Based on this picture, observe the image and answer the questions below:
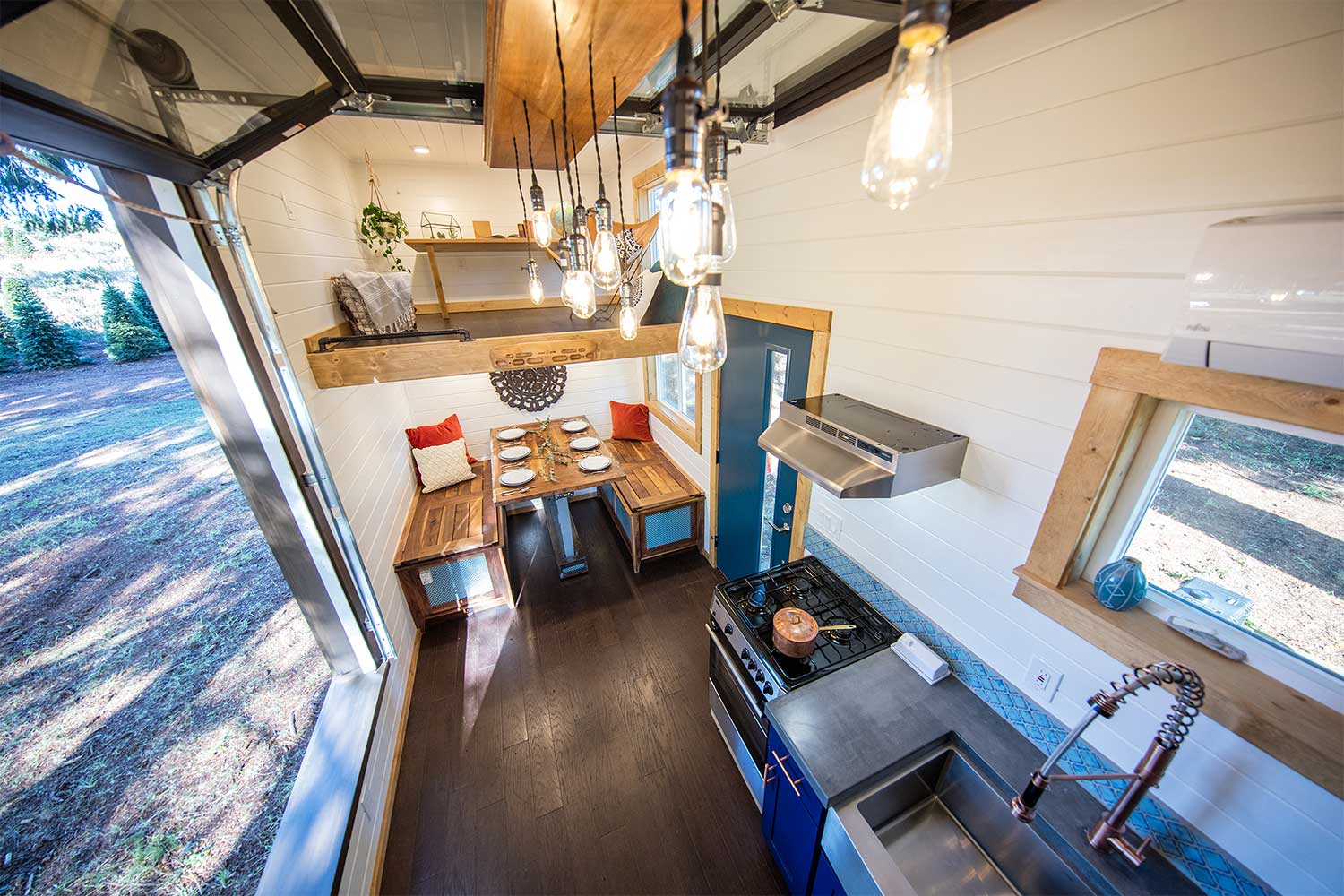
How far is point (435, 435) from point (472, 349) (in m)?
1.69

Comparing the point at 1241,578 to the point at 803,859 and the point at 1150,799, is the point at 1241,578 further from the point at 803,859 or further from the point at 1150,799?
the point at 803,859

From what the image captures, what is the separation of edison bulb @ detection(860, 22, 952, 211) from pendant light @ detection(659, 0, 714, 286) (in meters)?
0.20

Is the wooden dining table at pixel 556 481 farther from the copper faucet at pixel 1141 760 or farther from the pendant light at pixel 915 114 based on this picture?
the pendant light at pixel 915 114

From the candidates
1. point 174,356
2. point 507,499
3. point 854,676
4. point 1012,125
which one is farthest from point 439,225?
point 854,676

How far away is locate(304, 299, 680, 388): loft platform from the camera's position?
2.22 m

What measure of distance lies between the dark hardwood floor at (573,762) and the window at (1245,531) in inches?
73.5

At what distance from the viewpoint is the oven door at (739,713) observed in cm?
182

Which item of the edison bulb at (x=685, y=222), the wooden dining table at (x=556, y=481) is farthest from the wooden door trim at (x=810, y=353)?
the edison bulb at (x=685, y=222)

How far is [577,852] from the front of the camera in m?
1.92

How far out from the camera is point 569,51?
1132mm

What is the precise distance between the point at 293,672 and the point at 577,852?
147 cm

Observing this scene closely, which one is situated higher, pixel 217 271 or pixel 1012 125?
pixel 1012 125

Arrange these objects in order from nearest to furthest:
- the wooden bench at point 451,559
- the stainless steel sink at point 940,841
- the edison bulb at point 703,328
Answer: the edison bulb at point 703,328
the stainless steel sink at point 940,841
the wooden bench at point 451,559

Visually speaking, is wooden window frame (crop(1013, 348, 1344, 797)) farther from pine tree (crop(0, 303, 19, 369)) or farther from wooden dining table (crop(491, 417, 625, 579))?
wooden dining table (crop(491, 417, 625, 579))
